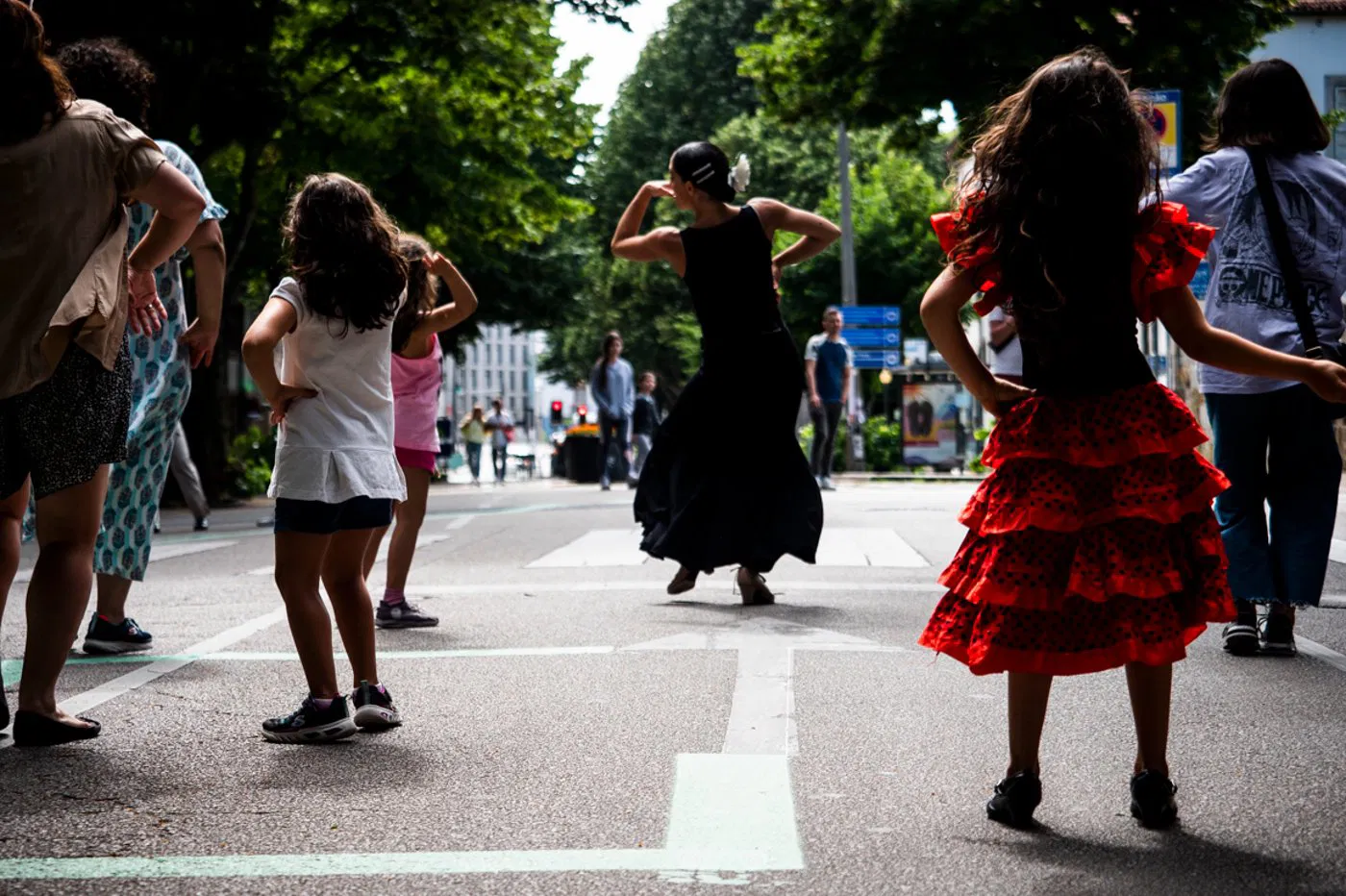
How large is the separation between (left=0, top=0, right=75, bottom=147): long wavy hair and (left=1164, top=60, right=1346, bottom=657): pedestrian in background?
3.39m

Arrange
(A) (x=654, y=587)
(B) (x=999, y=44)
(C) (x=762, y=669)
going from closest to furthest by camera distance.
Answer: (C) (x=762, y=669) < (A) (x=654, y=587) < (B) (x=999, y=44)

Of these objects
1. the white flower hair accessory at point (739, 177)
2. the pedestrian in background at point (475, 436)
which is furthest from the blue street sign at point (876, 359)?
the white flower hair accessory at point (739, 177)

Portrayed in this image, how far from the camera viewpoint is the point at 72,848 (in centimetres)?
350

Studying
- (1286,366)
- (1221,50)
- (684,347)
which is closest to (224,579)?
(1286,366)

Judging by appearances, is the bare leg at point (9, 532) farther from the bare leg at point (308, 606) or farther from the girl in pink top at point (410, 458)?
the girl in pink top at point (410, 458)

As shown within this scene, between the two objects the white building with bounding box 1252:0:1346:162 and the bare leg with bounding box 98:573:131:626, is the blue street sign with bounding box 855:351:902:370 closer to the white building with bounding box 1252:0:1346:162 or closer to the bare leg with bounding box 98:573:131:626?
the white building with bounding box 1252:0:1346:162

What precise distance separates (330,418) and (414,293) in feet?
5.71

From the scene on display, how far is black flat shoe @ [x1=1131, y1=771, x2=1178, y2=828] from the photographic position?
3635 mm

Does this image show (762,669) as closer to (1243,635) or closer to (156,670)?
(1243,635)

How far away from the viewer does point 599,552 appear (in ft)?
35.5

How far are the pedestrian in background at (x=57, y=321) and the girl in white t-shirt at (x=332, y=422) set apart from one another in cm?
39

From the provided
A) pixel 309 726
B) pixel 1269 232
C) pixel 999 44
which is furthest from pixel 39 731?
pixel 999 44

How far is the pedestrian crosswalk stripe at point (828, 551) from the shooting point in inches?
390

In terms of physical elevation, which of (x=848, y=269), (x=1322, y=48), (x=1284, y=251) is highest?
(x=1322, y=48)
